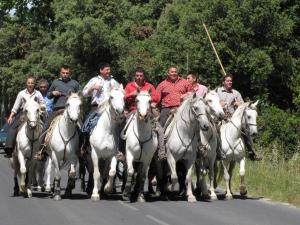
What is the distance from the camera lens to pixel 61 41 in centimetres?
4759

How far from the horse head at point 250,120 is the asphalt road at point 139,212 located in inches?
62.5

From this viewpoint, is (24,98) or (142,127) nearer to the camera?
(142,127)

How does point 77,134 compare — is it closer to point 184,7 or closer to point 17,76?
point 184,7

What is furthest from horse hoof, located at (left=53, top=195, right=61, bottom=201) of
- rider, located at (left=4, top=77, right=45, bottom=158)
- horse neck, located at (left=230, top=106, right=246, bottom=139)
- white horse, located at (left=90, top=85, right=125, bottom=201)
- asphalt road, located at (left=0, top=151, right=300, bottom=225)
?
horse neck, located at (left=230, top=106, right=246, bottom=139)

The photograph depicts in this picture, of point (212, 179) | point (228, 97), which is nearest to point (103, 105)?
point (212, 179)

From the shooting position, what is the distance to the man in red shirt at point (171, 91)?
17.6 m

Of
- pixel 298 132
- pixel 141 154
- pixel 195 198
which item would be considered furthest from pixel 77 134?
pixel 298 132

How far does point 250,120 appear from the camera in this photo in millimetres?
17969

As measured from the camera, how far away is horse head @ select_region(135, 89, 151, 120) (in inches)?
609

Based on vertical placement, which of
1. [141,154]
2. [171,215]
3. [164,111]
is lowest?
[171,215]

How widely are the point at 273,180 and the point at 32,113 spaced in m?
6.81

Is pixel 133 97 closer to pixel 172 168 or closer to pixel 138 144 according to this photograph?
pixel 138 144

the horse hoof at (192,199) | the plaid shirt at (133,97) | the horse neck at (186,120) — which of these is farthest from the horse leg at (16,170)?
the horse hoof at (192,199)

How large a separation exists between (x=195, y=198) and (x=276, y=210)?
6.26 ft
